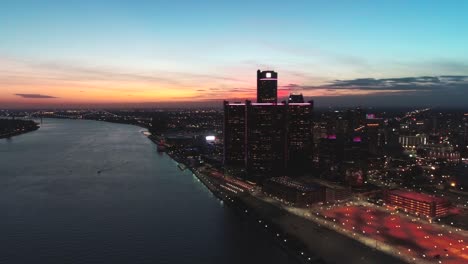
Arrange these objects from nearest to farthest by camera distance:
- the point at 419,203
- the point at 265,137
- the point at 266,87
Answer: the point at 419,203 < the point at 265,137 < the point at 266,87

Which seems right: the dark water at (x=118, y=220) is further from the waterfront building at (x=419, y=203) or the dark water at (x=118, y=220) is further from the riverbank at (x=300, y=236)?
the waterfront building at (x=419, y=203)

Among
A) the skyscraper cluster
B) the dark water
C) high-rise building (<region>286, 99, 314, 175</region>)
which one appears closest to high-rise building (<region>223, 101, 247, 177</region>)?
the skyscraper cluster

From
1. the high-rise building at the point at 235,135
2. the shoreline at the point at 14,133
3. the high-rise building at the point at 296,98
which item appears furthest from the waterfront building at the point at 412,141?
the shoreline at the point at 14,133

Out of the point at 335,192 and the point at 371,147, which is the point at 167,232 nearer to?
the point at 335,192

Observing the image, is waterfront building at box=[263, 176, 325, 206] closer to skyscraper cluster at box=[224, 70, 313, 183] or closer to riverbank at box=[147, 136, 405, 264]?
riverbank at box=[147, 136, 405, 264]

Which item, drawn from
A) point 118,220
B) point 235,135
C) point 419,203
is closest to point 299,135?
point 235,135

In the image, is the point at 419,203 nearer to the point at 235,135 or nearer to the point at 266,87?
the point at 235,135

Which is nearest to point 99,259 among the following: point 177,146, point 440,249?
point 440,249
